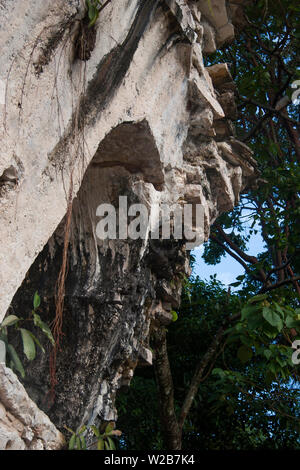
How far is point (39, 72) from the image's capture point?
2.45 meters

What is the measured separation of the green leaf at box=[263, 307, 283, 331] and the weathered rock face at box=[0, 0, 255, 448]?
0.73 meters

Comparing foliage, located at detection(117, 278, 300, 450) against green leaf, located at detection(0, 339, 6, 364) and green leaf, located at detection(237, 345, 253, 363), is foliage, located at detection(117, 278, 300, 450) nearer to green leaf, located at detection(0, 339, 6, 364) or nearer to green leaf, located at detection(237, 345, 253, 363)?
green leaf, located at detection(237, 345, 253, 363)

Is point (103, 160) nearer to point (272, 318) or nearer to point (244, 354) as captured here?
point (272, 318)

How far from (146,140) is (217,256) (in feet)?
19.4

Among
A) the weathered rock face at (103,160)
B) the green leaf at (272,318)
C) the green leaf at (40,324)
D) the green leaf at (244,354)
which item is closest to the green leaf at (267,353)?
the green leaf at (244,354)

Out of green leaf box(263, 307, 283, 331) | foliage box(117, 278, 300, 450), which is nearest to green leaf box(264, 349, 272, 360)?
green leaf box(263, 307, 283, 331)

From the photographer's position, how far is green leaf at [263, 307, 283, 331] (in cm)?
364

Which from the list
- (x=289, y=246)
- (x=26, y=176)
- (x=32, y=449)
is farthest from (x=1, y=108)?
(x=289, y=246)

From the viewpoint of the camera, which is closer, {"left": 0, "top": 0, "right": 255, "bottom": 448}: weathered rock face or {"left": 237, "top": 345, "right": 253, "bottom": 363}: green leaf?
{"left": 0, "top": 0, "right": 255, "bottom": 448}: weathered rock face

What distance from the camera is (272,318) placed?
3668 mm
